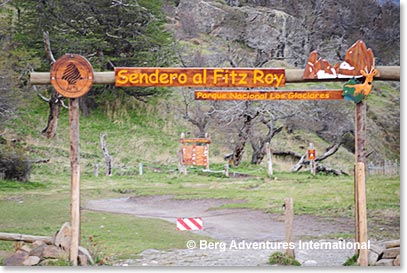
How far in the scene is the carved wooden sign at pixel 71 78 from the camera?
5215 millimetres

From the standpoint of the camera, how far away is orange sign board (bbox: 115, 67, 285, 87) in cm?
530

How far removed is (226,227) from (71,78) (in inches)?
121

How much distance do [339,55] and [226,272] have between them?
4846 millimetres

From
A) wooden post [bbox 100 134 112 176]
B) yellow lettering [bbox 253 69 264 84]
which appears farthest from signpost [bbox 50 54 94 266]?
wooden post [bbox 100 134 112 176]

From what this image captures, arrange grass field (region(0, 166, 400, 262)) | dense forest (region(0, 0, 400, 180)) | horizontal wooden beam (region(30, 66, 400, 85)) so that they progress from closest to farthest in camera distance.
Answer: horizontal wooden beam (region(30, 66, 400, 85))
grass field (region(0, 166, 400, 262))
dense forest (region(0, 0, 400, 180))

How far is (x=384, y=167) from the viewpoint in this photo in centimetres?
1065

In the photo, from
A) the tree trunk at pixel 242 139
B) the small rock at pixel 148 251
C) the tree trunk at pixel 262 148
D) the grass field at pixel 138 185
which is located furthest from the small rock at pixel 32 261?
the tree trunk at pixel 262 148

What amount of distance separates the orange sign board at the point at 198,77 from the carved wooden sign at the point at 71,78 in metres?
0.28

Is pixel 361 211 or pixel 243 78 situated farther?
pixel 243 78

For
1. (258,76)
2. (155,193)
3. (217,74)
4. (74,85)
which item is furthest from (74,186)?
(155,193)

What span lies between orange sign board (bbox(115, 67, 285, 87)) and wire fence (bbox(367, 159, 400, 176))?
5267mm

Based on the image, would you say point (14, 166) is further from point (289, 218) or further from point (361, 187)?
point (361, 187)

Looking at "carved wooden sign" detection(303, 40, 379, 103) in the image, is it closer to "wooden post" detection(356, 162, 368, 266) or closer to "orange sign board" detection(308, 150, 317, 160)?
"wooden post" detection(356, 162, 368, 266)

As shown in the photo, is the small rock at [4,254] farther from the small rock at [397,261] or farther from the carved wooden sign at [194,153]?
the carved wooden sign at [194,153]
